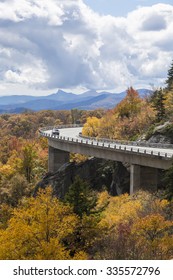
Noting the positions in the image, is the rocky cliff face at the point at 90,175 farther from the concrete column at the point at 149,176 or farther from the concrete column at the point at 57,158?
the concrete column at the point at 57,158

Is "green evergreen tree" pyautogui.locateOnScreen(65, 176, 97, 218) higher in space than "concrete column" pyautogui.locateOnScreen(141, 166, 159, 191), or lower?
higher

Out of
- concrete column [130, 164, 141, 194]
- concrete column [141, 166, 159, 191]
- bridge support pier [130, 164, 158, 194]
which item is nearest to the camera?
concrete column [130, 164, 141, 194]

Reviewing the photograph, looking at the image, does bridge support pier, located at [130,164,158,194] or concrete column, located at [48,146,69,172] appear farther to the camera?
concrete column, located at [48,146,69,172]

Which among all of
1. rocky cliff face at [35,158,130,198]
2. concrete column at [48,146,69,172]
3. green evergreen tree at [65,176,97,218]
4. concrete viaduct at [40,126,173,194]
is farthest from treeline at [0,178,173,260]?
concrete column at [48,146,69,172]

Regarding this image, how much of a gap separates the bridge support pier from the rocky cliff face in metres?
9.46

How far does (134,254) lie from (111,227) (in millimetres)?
8953

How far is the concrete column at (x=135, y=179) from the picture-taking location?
61438 millimetres

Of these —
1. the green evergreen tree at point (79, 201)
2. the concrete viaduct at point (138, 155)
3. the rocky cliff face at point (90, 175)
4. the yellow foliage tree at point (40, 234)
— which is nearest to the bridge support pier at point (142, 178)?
the concrete viaduct at point (138, 155)

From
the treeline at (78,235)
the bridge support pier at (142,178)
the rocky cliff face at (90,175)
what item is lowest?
the rocky cliff face at (90,175)

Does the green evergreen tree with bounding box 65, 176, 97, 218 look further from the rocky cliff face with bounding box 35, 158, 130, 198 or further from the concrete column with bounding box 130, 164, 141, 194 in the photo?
the rocky cliff face with bounding box 35, 158, 130, 198

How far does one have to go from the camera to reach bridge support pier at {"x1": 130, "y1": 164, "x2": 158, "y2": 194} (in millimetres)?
61550

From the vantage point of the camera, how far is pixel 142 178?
6288 cm

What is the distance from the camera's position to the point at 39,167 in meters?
110

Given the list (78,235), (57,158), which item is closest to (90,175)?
(57,158)
